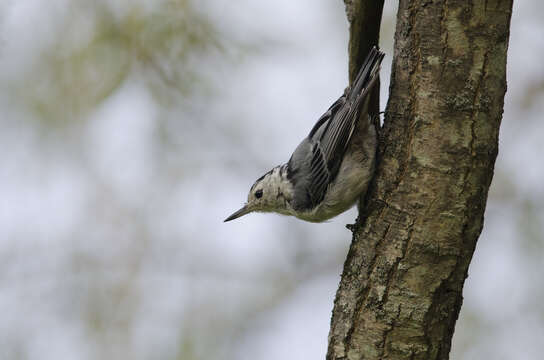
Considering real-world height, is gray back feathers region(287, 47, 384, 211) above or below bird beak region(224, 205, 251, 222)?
above

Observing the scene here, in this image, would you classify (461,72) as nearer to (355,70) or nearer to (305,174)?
(355,70)

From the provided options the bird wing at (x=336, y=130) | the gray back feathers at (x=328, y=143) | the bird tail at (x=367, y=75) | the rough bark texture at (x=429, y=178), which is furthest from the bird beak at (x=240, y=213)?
the rough bark texture at (x=429, y=178)

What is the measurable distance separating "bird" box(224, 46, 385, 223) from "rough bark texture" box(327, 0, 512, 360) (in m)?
0.34

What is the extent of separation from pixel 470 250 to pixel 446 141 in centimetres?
43

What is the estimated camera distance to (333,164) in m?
3.30

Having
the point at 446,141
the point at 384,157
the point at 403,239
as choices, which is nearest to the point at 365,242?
the point at 403,239

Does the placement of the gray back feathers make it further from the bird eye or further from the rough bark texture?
the rough bark texture

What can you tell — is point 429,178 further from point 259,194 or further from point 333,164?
point 259,194

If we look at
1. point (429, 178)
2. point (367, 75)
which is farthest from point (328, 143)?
point (429, 178)

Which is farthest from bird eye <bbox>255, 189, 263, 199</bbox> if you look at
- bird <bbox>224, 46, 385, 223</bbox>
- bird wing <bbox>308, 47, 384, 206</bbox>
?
bird wing <bbox>308, 47, 384, 206</bbox>

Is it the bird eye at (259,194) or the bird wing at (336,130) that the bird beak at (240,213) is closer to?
the bird eye at (259,194)

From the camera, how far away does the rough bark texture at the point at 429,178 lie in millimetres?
2281

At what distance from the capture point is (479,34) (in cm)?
225

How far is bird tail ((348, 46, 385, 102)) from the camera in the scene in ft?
9.39
